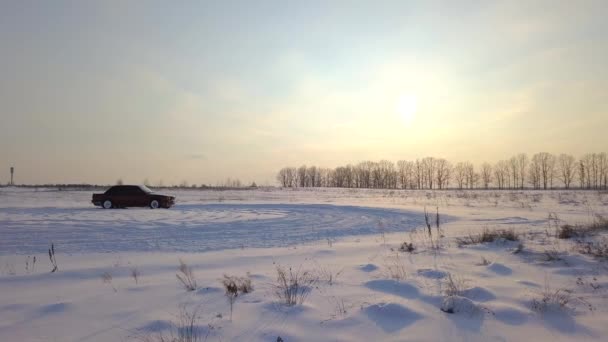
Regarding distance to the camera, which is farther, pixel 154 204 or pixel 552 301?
pixel 154 204

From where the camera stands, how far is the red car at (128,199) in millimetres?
21391

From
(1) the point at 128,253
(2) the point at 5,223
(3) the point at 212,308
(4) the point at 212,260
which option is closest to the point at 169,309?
(3) the point at 212,308

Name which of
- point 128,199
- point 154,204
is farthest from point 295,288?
point 128,199

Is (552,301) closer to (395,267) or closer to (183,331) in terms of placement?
(395,267)

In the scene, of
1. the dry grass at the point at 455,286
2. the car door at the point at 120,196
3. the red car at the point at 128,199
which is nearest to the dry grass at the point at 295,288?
the dry grass at the point at 455,286

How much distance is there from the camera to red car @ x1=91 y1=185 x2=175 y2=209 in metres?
21.4

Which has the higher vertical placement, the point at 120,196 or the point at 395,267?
the point at 120,196

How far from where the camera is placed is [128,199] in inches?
847

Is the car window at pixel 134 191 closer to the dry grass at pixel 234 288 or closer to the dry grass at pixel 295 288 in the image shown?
the dry grass at pixel 295 288

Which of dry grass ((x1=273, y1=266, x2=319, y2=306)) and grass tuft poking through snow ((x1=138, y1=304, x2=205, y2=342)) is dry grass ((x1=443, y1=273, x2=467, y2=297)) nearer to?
dry grass ((x1=273, y1=266, x2=319, y2=306))

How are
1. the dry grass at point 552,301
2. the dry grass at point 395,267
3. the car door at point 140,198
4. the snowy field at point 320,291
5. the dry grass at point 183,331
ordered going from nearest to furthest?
the dry grass at point 183,331 < the snowy field at point 320,291 < the dry grass at point 552,301 < the dry grass at point 395,267 < the car door at point 140,198

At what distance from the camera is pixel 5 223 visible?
1341cm

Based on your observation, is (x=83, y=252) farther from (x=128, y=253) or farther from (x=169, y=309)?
(x=169, y=309)

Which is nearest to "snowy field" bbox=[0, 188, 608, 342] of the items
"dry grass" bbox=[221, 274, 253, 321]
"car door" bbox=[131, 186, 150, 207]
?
"dry grass" bbox=[221, 274, 253, 321]
